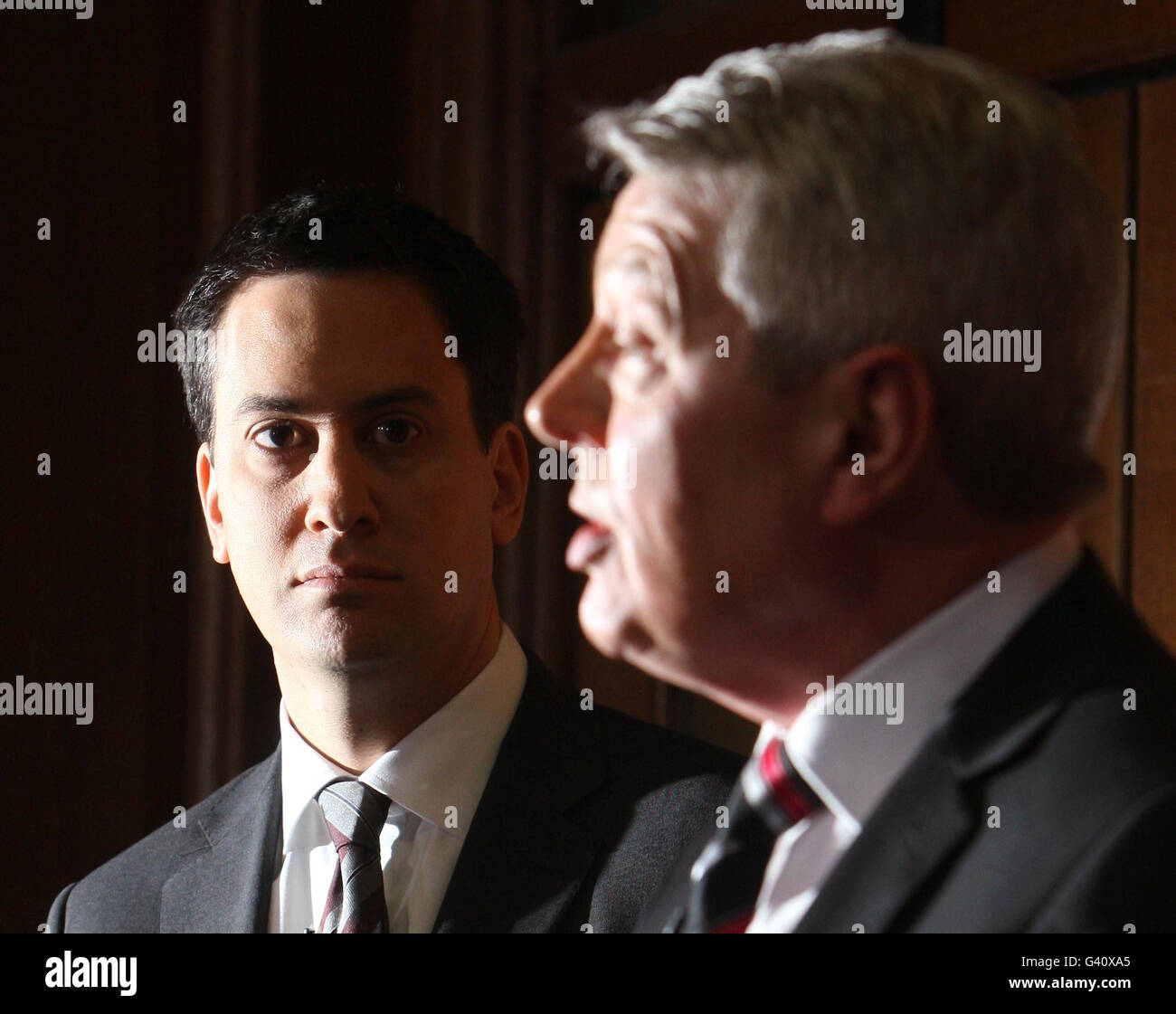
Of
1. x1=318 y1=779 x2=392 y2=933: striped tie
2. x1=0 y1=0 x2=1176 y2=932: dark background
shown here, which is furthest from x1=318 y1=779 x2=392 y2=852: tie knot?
x1=0 y1=0 x2=1176 y2=932: dark background

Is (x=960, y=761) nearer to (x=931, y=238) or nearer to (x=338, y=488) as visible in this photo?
(x=931, y=238)

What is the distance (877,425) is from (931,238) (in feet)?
0.31

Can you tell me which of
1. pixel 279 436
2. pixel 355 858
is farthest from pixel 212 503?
pixel 355 858

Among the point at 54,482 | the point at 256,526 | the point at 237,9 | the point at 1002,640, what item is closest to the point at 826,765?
the point at 1002,640

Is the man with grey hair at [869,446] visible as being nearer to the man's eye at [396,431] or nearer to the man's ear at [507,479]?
the man's eye at [396,431]

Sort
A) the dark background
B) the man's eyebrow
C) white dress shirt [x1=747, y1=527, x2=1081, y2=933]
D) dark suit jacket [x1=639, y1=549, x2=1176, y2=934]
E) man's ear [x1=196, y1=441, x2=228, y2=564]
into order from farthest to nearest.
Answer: the dark background
man's ear [x1=196, y1=441, x2=228, y2=564]
the man's eyebrow
white dress shirt [x1=747, y1=527, x2=1081, y2=933]
dark suit jacket [x1=639, y1=549, x2=1176, y2=934]

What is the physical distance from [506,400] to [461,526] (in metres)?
0.20

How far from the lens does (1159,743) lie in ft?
2.13

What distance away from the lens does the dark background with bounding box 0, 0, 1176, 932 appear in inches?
74.3

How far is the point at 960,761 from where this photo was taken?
2.25ft

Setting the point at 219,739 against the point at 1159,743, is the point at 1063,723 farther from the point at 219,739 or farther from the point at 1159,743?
the point at 219,739

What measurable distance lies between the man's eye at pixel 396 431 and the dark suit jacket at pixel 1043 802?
681 millimetres

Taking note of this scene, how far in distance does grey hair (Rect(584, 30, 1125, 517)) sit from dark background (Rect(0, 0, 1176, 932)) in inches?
48.0

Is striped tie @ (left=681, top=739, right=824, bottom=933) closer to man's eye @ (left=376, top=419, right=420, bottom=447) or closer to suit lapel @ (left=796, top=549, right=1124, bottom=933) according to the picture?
suit lapel @ (left=796, top=549, right=1124, bottom=933)
